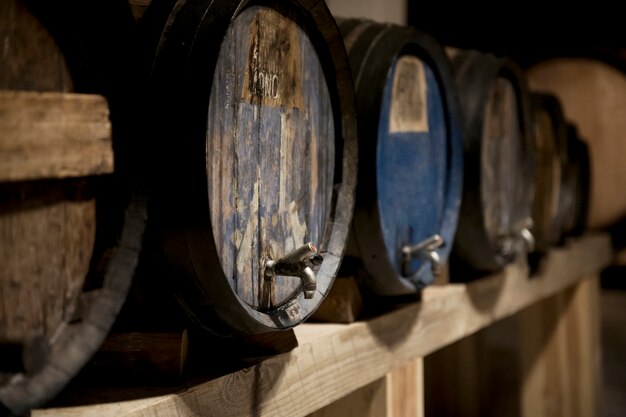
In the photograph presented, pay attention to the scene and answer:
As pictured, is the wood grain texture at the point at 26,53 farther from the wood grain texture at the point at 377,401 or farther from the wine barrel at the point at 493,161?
the wine barrel at the point at 493,161

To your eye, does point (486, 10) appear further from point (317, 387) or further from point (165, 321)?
point (165, 321)

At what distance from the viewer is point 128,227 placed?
4.29ft

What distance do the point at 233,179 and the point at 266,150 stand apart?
0.13 m

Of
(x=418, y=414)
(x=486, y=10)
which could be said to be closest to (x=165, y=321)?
(x=418, y=414)

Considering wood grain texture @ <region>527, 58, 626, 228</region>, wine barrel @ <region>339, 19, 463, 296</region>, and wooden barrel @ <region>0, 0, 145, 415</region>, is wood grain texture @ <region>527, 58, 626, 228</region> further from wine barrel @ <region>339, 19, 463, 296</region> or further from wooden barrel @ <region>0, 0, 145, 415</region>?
wooden barrel @ <region>0, 0, 145, 415</region>

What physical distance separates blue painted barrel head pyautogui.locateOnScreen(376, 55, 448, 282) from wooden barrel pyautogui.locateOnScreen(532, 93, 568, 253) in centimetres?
110

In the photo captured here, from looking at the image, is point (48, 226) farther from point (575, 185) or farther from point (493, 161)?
point (575, 185)

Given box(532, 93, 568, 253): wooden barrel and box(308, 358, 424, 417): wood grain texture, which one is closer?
box(308, 358, 424, 417): wood grain texture

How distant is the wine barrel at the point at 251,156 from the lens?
55.7 inches

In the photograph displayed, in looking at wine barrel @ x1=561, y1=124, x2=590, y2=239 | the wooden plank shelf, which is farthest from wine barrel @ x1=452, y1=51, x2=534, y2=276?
wine barrel @ x1=561, y1=124, x2=590, y2=239

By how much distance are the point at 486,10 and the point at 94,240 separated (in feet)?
15.2

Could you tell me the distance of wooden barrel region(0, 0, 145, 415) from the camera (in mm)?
1144

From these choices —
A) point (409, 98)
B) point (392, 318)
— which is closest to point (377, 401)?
point (392, 318)

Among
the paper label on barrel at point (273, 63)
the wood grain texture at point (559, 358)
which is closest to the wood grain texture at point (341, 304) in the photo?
the paper label on barrel at point (273, 63)
